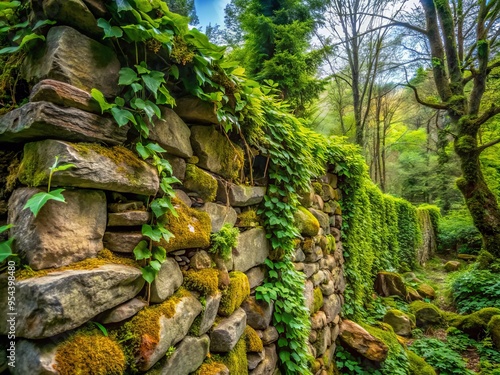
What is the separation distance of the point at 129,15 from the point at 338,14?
41.6ft

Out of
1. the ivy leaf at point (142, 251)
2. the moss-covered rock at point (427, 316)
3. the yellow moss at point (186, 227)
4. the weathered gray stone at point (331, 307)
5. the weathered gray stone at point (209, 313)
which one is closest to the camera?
the ivy leaf at point (142, 251)

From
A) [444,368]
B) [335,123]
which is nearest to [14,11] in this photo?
[444,368]

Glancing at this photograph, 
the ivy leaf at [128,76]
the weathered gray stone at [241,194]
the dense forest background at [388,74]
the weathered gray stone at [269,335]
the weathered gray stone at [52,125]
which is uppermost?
the dense forest background at [388,74]

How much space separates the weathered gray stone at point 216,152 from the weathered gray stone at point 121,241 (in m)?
0.65

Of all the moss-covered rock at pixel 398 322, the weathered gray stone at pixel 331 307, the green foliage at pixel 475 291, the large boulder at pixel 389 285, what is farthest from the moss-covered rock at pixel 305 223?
the green foliage at pixel 475 291

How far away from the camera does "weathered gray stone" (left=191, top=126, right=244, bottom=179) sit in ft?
5.33

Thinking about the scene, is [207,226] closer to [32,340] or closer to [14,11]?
[32,340]

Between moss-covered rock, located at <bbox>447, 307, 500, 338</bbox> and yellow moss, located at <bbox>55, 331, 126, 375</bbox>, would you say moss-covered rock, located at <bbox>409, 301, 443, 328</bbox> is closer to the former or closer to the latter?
moss-covered rock, located at <bbox>447, 307, 500, 338</bbox>

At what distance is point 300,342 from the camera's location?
2.23 meters

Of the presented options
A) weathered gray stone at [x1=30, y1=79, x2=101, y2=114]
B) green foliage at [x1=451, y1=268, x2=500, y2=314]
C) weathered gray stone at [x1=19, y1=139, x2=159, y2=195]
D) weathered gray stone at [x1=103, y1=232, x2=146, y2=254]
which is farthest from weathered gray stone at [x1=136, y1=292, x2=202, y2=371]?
green foliage at [x1=451, y1=268, x2=500, y2=314]

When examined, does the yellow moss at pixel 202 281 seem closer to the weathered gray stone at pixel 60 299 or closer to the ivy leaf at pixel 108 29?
the weathered gray stone at pixel 60 299

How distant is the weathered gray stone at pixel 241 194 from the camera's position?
1794mm

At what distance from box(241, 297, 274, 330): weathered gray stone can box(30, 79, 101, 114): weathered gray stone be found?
162 cm

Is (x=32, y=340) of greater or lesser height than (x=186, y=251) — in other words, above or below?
below
